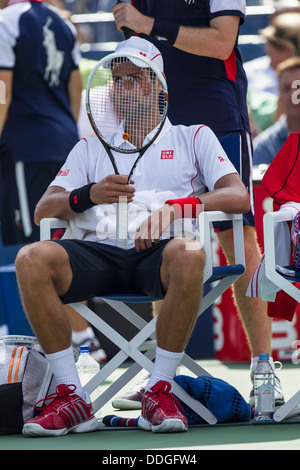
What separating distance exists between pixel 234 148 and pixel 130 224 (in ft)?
2.14

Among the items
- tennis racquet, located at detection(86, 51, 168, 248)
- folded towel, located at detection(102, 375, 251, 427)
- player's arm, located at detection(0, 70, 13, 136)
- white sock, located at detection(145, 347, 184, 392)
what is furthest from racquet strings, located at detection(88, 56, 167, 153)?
player's arm, located at detection(0, 70, 13, 136)

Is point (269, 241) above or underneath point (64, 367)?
above

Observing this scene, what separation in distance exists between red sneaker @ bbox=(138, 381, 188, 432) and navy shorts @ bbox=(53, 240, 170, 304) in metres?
0.34

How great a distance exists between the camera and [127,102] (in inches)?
153

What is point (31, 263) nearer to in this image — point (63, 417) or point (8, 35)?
point (63, 417)

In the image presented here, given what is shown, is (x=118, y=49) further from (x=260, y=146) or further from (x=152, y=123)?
(x=260, y=146)

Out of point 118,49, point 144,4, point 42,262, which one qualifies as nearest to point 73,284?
point 42,262

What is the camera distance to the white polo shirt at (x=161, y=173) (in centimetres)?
386

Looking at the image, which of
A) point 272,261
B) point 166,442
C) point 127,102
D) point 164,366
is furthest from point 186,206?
point 166,442

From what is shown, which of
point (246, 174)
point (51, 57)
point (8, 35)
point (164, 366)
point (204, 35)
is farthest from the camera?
point (51, 57)

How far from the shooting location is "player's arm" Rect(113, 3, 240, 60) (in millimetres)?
4199

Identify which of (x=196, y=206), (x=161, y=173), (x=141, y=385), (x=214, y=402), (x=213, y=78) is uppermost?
(x=213, y=78)

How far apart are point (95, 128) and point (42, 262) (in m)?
0.58

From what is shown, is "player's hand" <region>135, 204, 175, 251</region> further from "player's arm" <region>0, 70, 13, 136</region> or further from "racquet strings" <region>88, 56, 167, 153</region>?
"player's arm" <region>0, 70, 13, 136</region>
